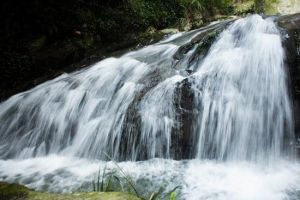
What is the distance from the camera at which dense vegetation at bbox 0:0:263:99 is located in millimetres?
8172

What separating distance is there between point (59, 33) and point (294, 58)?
628 centimetres

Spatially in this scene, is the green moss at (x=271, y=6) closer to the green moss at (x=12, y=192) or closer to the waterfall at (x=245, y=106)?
the waterfall at (x=245, y=106)

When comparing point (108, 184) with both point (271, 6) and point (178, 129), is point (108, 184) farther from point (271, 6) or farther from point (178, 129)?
point (271, 6)

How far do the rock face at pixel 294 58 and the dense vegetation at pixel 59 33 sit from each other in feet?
15.5

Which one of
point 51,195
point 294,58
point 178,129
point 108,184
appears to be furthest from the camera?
point 294,58

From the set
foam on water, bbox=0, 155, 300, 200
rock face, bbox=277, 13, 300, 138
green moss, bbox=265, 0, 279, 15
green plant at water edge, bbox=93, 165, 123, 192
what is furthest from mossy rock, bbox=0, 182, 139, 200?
green moss, bbox=265, 0, 279, 15

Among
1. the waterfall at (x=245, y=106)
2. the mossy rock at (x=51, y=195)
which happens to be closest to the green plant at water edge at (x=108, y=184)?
the mossy rock at (x=51, y=195)

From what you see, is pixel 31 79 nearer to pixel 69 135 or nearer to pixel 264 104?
pixel 69 135

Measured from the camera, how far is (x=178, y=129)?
16.0 ft

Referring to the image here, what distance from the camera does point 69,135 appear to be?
18.0 ft

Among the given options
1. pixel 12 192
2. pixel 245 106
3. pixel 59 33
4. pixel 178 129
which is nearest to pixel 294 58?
pixel 245 106

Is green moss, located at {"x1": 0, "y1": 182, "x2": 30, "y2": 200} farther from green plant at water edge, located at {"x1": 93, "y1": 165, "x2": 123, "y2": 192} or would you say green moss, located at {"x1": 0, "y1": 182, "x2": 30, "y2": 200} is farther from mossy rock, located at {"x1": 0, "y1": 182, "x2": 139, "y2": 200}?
green plant at water edge, located at {"x1": 93, "y1": 165, "x2": 123, "y2": 192}

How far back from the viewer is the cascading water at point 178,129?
13.9 feet

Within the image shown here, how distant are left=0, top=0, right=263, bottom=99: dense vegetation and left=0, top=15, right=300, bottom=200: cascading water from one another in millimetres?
1947
